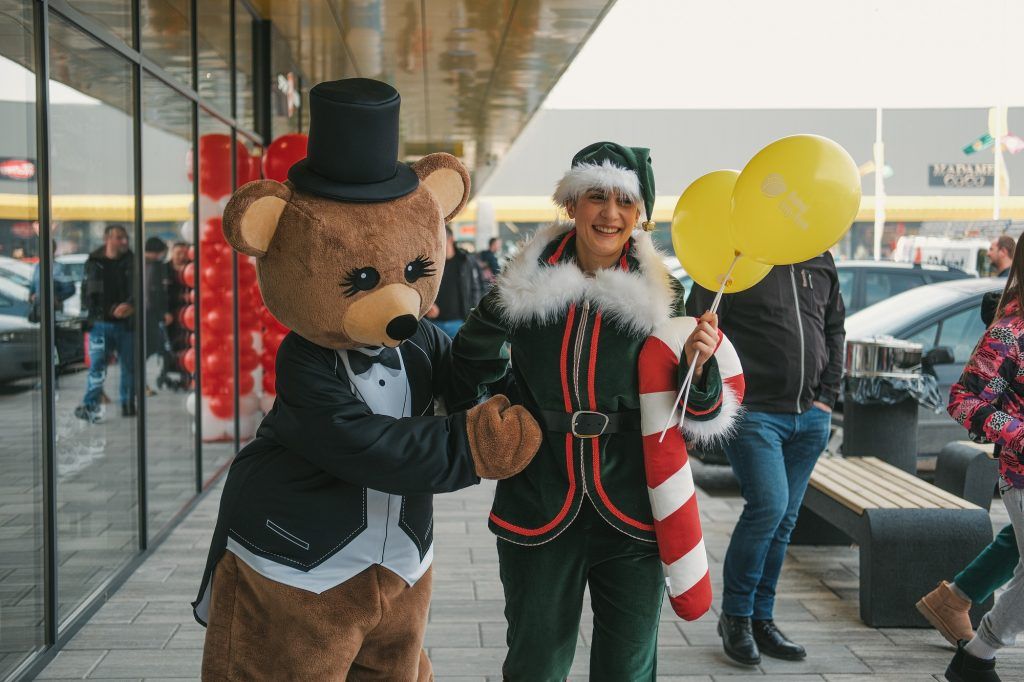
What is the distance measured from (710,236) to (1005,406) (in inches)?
55.7

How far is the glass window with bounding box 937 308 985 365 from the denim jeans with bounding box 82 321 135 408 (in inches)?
225

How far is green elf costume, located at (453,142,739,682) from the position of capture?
2465 mm

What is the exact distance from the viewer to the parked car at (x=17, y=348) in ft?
11.5

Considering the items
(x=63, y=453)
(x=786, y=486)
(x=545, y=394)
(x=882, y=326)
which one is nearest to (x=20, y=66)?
(x=63, y=453)

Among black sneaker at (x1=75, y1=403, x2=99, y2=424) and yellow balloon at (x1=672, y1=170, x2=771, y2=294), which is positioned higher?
yellow balloon at (x1=672, y1=170, x2=771, y2=294)

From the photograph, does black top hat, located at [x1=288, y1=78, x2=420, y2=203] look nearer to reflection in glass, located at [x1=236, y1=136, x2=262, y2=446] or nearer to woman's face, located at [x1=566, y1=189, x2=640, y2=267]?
woman's face, located at [x1=566, y1=189, x2=640, y2=267]

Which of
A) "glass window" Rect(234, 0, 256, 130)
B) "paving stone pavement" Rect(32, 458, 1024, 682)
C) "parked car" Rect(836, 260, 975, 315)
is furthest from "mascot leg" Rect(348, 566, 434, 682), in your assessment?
"parked car" Rect(836, 260, 975, 315)

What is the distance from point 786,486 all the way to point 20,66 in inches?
129

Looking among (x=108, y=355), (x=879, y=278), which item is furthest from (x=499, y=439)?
(x=879, y=278)

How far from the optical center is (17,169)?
3.64 m

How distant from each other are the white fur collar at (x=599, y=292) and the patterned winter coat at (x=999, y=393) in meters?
1.53

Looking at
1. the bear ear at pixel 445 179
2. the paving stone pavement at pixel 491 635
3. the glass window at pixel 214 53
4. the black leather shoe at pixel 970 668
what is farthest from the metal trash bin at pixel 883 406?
the glass window at pixel 214 53

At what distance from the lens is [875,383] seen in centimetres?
580

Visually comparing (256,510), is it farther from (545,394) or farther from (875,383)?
(875,383)
